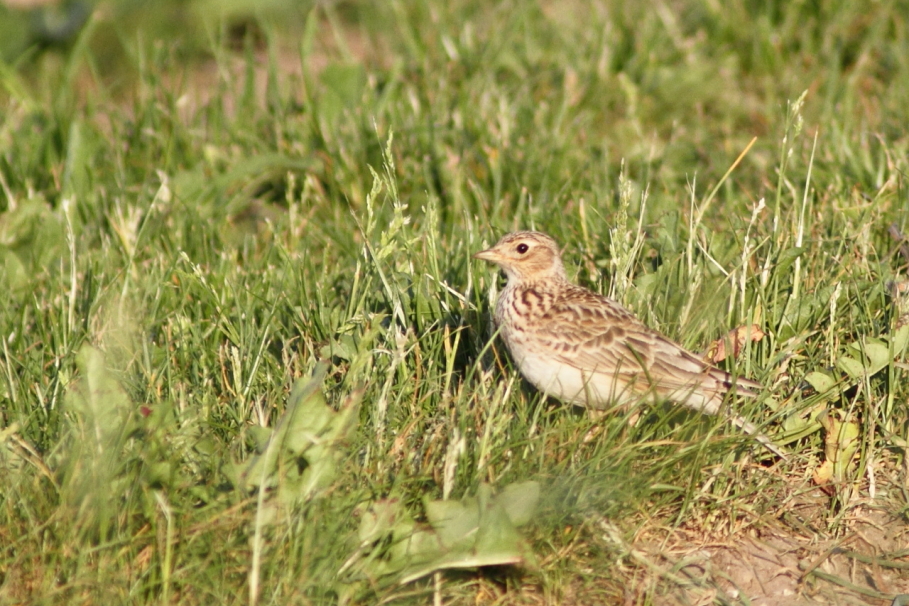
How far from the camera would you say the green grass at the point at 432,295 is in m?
3.85

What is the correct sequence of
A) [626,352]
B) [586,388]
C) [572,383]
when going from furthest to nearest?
[626,352]
[572,383]
[586,388]

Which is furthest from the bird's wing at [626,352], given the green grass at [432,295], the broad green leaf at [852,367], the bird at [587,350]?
the broad green leaf at [852,367]

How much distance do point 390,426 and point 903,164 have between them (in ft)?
10.8

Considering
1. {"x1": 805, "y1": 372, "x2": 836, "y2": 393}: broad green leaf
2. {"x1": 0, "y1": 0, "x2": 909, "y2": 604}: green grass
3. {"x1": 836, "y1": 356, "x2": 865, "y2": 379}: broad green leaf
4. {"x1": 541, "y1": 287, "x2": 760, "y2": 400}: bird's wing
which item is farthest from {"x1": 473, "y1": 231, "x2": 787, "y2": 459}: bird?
{"x1": 836, "y1": 356, "x2": 865, "y2": 379}: broad green leaf

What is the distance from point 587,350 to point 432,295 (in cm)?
79

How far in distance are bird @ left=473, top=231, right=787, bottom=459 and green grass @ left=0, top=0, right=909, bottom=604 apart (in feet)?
0.38

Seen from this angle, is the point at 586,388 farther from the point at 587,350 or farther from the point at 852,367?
the point at 852,367

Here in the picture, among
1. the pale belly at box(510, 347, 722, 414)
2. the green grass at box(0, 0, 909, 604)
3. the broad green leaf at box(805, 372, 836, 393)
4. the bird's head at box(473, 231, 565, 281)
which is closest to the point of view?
the green grass at box(0, 0, 909, 604)

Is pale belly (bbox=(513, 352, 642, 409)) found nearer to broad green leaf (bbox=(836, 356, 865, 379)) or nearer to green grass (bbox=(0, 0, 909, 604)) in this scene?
green grass (bbox=(0, 0, 909, 604))

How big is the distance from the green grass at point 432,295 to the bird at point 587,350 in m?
0.12

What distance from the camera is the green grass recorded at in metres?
3.85

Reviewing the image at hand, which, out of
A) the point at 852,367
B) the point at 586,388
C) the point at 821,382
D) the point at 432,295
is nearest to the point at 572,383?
the point at 586,388

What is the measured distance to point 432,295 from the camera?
5.11 meters

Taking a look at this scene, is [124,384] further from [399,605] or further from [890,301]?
[890,301]
